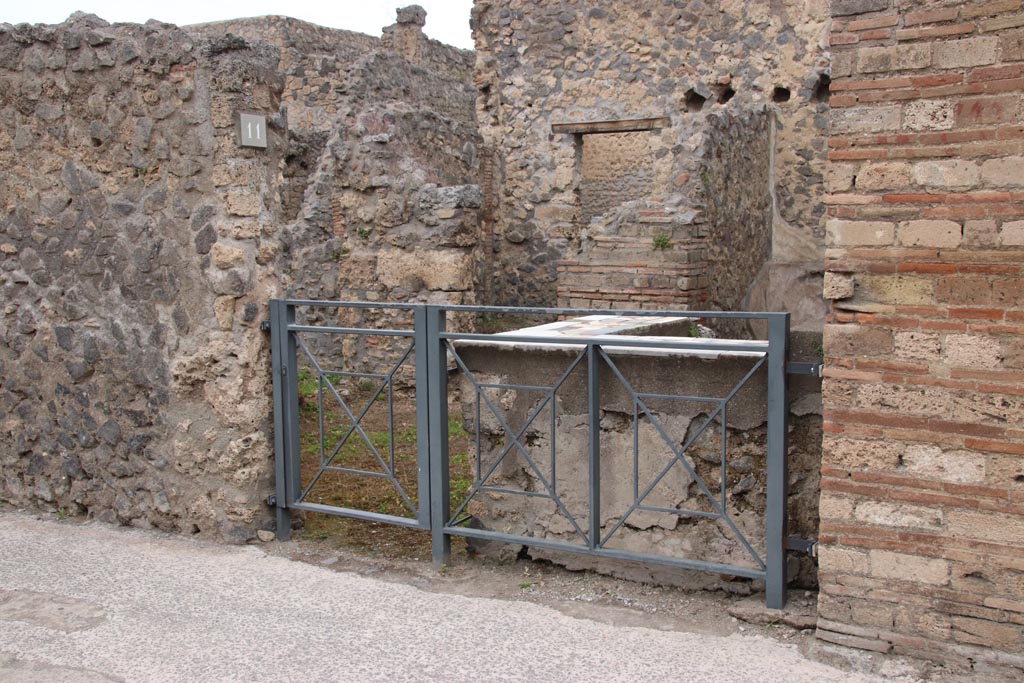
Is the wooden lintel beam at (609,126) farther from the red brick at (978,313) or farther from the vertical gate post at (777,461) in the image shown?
the red brick at (978,313)

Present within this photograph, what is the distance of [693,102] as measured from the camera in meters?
11.5

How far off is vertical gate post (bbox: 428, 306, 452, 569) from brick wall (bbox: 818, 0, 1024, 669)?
1666 millimetres

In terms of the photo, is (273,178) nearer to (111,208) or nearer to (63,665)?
(111,208)

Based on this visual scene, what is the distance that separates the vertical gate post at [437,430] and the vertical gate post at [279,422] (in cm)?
78

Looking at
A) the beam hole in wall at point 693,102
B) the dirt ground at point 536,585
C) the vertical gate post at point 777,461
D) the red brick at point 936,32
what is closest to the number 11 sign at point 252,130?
the dirt ground at point 536,585

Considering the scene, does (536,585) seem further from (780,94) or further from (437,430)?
(780,94)

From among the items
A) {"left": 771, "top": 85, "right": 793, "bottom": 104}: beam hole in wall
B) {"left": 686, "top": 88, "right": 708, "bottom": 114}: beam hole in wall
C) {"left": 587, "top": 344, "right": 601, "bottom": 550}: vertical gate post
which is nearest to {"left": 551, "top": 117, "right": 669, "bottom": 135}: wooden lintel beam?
{"left": 686, "top": 88, "right": 708, "bottom": 114}: beam hole in wall

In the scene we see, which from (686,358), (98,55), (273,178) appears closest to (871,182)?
(686,358)

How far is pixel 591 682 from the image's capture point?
11.3 feet

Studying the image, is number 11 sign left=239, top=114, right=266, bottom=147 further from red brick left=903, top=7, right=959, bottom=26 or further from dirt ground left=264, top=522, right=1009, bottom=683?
red brick left=903, top=7, right=959, bottom=26

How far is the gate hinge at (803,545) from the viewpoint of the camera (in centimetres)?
386

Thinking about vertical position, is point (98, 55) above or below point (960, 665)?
above

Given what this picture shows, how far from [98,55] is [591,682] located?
3.68m

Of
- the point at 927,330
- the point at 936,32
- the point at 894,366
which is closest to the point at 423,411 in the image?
the point at 894,366
